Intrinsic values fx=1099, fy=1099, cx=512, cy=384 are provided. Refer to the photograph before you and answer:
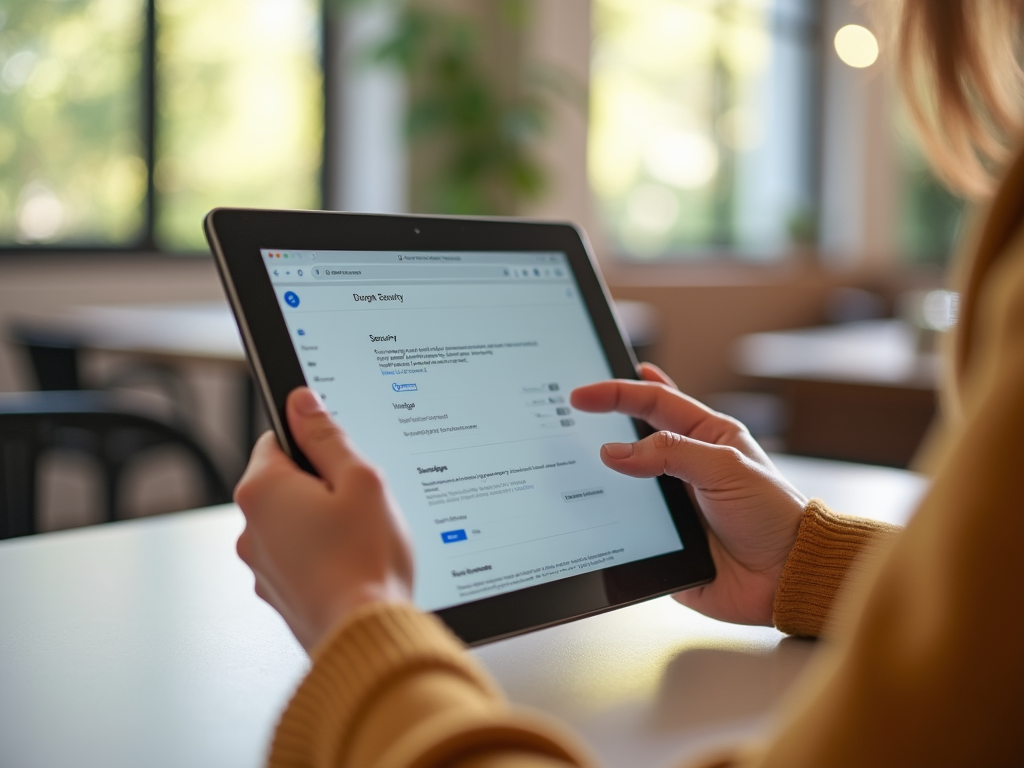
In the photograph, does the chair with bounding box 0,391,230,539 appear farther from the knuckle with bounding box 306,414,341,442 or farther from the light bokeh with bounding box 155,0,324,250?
the light bokeh with bounding box 155,0,324,250

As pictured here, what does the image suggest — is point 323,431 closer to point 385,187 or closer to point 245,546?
point 245,546

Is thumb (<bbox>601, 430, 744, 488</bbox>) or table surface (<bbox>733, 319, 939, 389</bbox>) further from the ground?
thumb (<bbox>601, 430, 744, 488</bbox>)

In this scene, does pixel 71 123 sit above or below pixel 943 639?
below

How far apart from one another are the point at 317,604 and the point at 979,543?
0.30 meters

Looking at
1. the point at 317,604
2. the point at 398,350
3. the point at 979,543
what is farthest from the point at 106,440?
the point at 979,543

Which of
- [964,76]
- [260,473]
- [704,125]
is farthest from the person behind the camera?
[704,125]

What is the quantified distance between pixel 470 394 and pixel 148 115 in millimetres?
3554

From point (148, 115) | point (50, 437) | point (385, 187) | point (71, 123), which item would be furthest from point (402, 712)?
point (385, 187)

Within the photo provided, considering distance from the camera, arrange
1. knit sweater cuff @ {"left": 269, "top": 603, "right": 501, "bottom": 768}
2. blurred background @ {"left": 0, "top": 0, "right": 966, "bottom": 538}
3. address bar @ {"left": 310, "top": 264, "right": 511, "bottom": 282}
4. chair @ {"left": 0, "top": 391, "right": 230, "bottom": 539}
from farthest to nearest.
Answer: blurred background @ {"left": 0, "top": 0, "right": 966, "bottom": 538} → chair @ {"left": 0, "top": 391, "right": 230, "bottom": 539} → address bar @ {"left": 310, "top": 264, "right": 511, "bottom": 282} → knit sweater cuff @ {"left": 269, "top": 603, "right": 501, "bottom": 768}

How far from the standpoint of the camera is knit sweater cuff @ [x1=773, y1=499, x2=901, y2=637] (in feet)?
2.38

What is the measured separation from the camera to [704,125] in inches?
239

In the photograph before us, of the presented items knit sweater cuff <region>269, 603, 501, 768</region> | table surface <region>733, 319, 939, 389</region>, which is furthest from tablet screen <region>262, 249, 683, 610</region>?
table surface <region>733, 319, 939, 389</region>

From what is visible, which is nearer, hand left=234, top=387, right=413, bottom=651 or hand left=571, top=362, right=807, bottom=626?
hand left=234, top=387, right=413, bottom=651

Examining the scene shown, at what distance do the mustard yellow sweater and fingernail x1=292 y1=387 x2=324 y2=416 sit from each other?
0.65 ft
